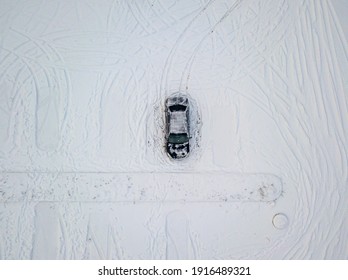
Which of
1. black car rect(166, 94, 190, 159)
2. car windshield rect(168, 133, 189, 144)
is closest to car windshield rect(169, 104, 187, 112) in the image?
black car rect(166, 94, 190, 159)

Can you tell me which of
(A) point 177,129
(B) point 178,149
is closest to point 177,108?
(A) point 177,129

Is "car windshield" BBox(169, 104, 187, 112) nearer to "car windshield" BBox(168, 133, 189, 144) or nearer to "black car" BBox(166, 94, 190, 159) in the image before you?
"black car" BBox(166, 94, 190, 159)

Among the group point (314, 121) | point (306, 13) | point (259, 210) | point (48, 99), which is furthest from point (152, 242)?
point (306, 13)

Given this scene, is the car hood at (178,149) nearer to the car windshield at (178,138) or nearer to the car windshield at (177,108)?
the car windshield at (178,138)

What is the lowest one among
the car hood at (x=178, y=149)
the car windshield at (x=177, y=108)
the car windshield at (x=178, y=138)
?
the car hood at (x=178, y=149)

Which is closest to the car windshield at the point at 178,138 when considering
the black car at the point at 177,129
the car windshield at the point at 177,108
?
the black car at the point at 177,129

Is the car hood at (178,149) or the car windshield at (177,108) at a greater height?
the car windshield at (177,108)
